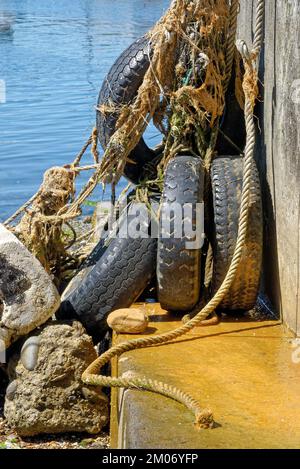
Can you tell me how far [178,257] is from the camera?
5.19 meters

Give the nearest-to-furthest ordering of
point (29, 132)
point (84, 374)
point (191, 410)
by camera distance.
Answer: point (191, 410)
point (84, 374)
point (29, 132)

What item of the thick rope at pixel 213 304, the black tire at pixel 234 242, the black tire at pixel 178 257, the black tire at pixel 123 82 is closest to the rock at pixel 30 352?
the thick rope at pixel 213 304

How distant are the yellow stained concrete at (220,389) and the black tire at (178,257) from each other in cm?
17

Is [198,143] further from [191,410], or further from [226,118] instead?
[191,410]

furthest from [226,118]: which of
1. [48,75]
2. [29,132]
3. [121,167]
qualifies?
[48,75]

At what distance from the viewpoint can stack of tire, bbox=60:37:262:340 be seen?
5215 mm

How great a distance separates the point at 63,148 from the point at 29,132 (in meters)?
1.36

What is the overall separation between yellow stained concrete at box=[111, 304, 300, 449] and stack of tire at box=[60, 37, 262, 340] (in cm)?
23

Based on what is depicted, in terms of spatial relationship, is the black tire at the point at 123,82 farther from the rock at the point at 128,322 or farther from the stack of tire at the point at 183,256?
the rock at the point at 128,322

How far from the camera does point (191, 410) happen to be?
13.1 ft

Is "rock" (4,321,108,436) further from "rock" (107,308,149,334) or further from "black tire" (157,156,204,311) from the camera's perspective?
"black tire" (157,156,204,311)

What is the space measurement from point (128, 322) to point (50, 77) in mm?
15968

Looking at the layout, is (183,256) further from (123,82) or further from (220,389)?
(123,82)

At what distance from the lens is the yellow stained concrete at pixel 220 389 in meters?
3.80
